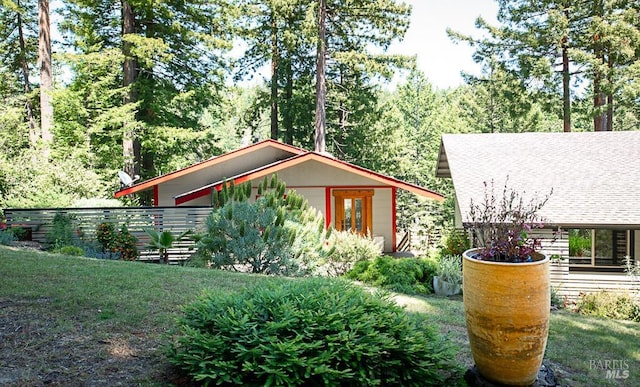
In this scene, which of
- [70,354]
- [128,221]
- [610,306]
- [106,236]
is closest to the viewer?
[70,354]

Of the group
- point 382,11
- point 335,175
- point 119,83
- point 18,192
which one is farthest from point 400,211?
point 18,192

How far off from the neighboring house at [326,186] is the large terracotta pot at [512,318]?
11148mm

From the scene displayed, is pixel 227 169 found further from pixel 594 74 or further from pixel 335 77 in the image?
pixel 594 74

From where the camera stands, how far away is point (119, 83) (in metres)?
19.8

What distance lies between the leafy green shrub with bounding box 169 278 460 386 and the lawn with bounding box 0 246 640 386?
1.59 ft

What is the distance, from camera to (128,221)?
11648 millimetres

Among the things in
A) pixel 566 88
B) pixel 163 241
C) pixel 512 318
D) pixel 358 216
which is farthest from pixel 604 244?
pixel 163 241

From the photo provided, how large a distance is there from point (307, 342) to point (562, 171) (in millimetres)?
11146

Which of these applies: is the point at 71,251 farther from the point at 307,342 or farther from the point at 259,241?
the point at 307,342

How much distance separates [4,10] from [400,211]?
24985mm

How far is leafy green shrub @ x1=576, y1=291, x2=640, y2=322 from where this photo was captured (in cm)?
839

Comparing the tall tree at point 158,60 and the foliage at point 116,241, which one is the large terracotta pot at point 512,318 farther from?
the tall tree at point 158,60

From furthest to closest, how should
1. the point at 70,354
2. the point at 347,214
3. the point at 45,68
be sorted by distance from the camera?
the point at 45,68 → the point at 347,214 → the point at 70,354

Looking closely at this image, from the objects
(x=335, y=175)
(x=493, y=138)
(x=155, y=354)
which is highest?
(x=493, y=138)
